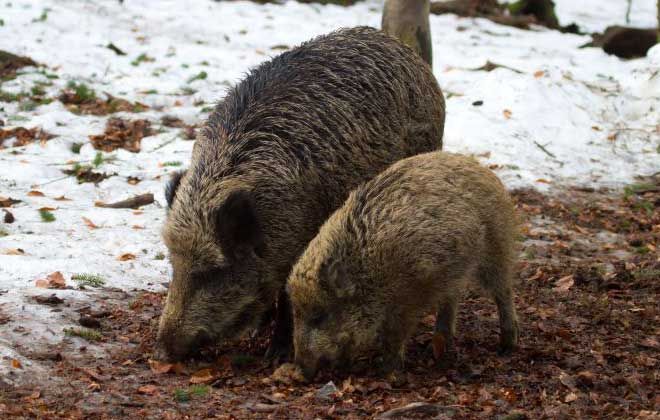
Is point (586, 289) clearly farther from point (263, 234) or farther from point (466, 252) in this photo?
point (263, 234)

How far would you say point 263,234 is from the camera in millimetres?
5715

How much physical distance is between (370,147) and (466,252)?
1.34 metres

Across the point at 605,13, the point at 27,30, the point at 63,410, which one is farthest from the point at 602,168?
the point at 605,13

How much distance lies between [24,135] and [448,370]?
763 cm

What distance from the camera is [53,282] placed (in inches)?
264

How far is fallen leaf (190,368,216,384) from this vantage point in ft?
17.5

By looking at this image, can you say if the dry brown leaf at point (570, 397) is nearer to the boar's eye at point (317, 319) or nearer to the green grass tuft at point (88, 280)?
the boar's eye at point (317, 319)

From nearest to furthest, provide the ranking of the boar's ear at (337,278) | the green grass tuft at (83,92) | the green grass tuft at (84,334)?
1. the boar's ear at (337,278)
2. the green grass tuft at (84,334)
3. the green grass tuft at (83,92)

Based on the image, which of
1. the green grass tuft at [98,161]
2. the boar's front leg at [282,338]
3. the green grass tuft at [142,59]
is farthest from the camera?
the green grass tuft at [142,59]

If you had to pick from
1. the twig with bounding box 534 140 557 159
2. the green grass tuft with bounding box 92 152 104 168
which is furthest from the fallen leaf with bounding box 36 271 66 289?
Result: the twig with bounding box 534 140 557 159

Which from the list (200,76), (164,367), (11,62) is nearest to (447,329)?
(164,367)

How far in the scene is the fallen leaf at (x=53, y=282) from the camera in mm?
6613

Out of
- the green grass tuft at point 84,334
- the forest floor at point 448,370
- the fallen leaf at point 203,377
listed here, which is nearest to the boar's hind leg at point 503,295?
the forest floor at point 448,370

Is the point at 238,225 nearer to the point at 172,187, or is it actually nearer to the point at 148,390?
the point at 172,187
